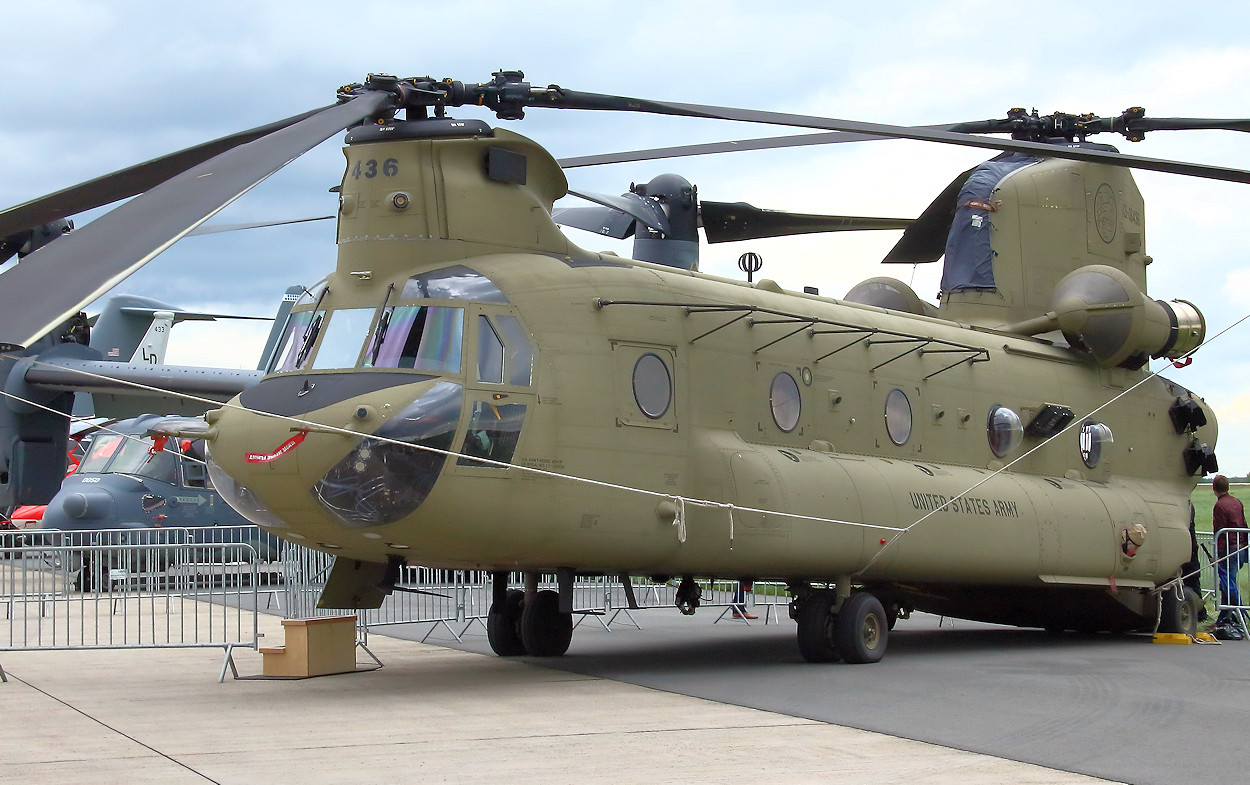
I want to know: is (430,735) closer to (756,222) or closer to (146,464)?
Answer: (756,222)

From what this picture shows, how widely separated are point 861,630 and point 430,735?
17.5 feet

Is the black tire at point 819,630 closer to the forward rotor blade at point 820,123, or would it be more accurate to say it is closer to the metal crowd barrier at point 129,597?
the forward rotor blade at point 820,123

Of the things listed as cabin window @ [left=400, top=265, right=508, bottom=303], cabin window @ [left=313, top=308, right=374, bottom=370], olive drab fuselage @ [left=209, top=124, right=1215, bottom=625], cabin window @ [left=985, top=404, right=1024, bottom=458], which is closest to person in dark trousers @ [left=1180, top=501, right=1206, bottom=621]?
olive drab fuselage @ [left=209, top=124, right=1215, bottom=625]

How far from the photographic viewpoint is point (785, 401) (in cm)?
1270

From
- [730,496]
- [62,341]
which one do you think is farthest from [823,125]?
[62,341]

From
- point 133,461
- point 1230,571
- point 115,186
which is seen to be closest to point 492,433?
point 115,186

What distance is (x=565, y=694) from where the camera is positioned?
10.2m

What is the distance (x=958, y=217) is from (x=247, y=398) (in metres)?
9.72

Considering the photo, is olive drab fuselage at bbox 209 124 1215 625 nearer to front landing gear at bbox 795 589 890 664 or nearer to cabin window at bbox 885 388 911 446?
cabin window at bbox 885 388 911 446

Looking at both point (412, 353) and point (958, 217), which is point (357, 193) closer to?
point (412, 353)

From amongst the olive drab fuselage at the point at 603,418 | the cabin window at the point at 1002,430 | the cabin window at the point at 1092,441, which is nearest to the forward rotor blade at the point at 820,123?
the olive drab fuselage at the point at 603,418

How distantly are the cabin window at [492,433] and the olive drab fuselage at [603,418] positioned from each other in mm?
22

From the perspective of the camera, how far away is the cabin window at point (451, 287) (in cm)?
1055

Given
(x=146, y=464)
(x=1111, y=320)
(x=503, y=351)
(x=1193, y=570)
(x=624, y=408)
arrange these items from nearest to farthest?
(x=503, y=351) → (x=624, y=408) → (x=1111, y=320) → (x=1193, y=570) → (x=146, y=464)
